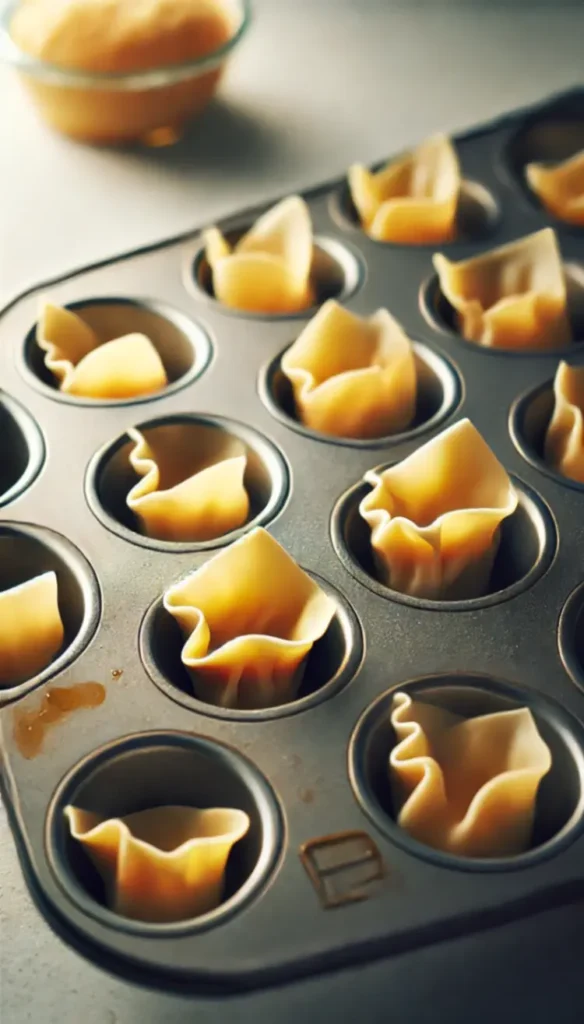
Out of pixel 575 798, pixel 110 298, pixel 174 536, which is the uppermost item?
pixel 110 298

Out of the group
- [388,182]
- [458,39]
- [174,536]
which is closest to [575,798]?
[174,536]

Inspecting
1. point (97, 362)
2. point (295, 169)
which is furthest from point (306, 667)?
point (295, 169)

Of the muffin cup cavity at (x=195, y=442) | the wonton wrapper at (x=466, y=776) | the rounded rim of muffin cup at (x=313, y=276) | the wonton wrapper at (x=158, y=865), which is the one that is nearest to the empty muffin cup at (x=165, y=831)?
the wonton wrapper at (x=158, y=865)

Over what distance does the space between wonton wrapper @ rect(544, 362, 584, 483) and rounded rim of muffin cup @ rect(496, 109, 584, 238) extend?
35cm

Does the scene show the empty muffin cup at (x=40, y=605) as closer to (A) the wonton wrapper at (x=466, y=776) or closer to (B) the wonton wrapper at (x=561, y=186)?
(A) the wonton wrapper at (x=466, y=776)

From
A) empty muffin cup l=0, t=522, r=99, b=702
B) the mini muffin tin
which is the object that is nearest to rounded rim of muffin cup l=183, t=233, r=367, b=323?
the mini muffin tin

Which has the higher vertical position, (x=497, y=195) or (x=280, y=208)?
(x=280, y=208)

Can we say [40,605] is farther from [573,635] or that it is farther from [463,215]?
[463,215]

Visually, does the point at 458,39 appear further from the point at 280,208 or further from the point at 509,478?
the point at 509,478

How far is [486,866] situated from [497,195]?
2.90ft

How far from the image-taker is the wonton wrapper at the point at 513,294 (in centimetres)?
120

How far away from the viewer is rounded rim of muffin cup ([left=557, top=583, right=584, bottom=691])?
0.88m

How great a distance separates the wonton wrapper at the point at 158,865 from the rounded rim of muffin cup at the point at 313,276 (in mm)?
580

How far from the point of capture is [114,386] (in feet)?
3.76
